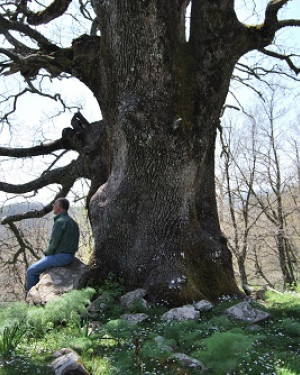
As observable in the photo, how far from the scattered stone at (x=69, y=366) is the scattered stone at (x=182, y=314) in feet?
6.30

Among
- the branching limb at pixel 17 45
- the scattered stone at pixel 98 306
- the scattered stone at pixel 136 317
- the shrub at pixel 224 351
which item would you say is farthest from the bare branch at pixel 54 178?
the shrub at pixel 224 351

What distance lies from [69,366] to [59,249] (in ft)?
12.5

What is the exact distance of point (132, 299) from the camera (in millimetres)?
5895

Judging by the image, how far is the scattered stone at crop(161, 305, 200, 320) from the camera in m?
5.40

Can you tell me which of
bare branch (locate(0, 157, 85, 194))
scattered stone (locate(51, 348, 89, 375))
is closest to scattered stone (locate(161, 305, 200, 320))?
scattered stone (locate(51, 348, 89, 375))

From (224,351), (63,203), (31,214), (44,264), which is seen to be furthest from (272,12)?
(31,214)

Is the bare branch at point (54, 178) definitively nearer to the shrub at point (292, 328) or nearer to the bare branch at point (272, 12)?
the bare branch at point (272, 12)

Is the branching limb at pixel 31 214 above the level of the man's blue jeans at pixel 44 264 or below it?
above

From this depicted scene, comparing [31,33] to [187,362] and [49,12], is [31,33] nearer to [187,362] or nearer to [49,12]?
[49,12]

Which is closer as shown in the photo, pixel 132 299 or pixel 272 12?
pixel 132 299

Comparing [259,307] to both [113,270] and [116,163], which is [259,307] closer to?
[113,270]

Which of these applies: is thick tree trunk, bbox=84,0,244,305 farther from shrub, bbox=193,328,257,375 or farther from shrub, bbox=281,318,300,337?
shrub, bbox=193,328,257,375

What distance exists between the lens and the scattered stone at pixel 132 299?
19.1 ft

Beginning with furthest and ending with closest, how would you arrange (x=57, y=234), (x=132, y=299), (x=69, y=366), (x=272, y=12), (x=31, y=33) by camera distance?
(x=31, y=33), (x=272, y=12), (x=57, y=234), (x=132, y=299), (x=69, y=366)
